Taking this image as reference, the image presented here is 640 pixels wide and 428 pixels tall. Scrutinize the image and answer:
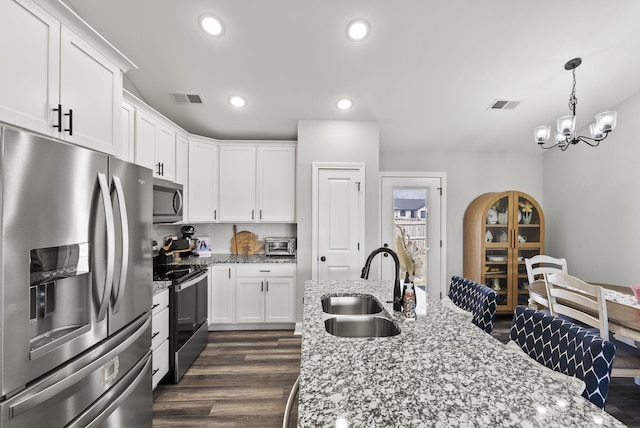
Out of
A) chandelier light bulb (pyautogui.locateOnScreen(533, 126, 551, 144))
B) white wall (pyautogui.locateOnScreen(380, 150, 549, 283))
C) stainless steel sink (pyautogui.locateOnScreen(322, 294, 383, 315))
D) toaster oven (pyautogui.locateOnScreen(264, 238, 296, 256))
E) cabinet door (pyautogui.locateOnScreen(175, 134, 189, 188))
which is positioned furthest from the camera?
white wall (pyautogui.locateOnScreen(380, 150, 549, 283))

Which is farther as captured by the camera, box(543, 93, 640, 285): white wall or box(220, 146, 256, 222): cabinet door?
box(220, 146, 256, 222): cabinet door

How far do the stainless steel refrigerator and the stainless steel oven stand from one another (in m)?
0.92

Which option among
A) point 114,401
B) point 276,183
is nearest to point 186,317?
point 114,401

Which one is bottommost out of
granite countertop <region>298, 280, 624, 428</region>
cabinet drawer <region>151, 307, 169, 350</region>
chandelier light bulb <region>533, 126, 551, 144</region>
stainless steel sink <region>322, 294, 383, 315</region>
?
cabinet drawer <region>151, 307, 169, 350</region>

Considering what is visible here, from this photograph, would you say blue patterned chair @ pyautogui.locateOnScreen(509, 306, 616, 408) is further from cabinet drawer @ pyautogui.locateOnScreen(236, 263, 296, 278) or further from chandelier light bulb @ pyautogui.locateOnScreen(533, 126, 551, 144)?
cabinet drawer @ pyautogui.locateOnScreen(236, 263, 296, 278)

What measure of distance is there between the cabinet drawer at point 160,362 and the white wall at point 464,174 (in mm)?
3524

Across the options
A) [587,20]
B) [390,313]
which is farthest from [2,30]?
[587,20]

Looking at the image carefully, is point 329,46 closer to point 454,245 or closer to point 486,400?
point 486,400

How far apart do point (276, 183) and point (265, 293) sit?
4.59ft

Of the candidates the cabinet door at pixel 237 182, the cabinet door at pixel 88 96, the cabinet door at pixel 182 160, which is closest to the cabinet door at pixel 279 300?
the cabinet door at pixel 237 182

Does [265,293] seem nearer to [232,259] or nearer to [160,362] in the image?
[232,259]

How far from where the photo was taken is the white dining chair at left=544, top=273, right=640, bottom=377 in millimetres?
1912

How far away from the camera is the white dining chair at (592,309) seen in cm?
191

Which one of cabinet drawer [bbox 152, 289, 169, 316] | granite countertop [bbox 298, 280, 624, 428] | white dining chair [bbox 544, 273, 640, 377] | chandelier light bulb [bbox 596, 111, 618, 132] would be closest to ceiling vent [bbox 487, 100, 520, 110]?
chandelier light bulb [bbox 596, 111, 618, 132]
